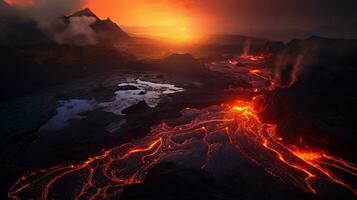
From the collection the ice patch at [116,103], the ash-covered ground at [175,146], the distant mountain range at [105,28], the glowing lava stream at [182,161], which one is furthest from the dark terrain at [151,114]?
the distant mountain range at [105,28]

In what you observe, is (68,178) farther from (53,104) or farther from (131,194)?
(53,104)

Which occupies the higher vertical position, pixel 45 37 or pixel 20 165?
pixel 45 37

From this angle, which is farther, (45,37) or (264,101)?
(45,37)

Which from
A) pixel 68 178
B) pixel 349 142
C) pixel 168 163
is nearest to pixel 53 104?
pixel 68 178

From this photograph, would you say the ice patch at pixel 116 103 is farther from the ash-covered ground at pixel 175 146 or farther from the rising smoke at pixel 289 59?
the rising smoke at pixel 289 59

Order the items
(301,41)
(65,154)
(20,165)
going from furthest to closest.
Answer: (301,41) → (65,154) → (20,165)

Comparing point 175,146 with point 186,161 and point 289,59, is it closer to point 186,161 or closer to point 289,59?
point 186,161

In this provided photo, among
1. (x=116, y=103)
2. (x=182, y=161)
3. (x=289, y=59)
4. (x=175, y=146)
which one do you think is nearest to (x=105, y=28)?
(x=289, y=59)

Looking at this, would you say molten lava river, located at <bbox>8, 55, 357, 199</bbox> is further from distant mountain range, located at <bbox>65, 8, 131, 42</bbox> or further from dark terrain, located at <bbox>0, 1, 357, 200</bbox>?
distant mountain range, located at <bbox>65, 8, 131, 42</bbox>
